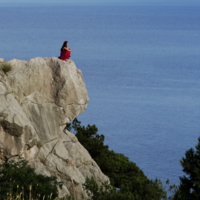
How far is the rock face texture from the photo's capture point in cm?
2580

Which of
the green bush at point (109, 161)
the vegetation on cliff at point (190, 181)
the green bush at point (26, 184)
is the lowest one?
the green bush at point (26, 184)

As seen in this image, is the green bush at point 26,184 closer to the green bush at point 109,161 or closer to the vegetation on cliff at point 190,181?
the vegetation on cliff at point 190,181

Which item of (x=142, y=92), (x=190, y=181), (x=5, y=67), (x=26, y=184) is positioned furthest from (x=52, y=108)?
(x=142, y=92)

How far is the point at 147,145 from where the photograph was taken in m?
66.6

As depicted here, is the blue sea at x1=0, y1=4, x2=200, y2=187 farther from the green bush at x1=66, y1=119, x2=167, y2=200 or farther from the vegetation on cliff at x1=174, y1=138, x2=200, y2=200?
the vegetation on cliff at x1=174, y1=138, x2=200, y2=200

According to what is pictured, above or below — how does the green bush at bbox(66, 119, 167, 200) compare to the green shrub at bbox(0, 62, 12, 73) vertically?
below

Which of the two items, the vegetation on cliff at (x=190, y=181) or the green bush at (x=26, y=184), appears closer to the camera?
the green bush at (x=26, y=184)

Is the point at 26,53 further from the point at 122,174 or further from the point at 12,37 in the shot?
the point at 122,174

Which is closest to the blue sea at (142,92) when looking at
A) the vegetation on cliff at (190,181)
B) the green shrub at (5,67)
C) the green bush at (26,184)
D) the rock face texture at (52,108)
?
the rock face texture at (52,108)

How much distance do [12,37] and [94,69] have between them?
214ft

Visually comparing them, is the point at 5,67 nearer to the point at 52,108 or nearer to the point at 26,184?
the point at 52,108

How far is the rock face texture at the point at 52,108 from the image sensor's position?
1016 inches

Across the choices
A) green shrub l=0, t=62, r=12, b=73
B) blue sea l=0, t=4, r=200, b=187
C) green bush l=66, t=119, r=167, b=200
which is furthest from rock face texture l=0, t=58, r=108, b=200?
blue sea l=0, t=4, r=200, b=187

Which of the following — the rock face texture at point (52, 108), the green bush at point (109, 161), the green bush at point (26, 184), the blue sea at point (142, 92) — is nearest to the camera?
the green bush at point (26, 184)
